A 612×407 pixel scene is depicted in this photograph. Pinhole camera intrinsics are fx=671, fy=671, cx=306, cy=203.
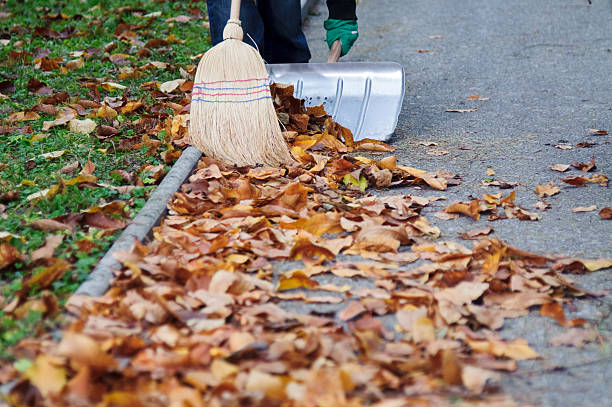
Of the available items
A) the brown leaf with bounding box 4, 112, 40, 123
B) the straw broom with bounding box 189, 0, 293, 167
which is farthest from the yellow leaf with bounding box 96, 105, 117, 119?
the straw broom with bounding box 189, 0, 293, 167

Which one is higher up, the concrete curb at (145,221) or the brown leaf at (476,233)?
the concrete curb at (145,221)

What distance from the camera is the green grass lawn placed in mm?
2078

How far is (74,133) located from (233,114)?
84 cm

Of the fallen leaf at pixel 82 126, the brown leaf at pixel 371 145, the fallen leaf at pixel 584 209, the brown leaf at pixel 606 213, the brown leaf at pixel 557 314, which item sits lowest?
the brown leaf at pixel 557 314

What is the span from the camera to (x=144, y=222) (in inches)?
93.0

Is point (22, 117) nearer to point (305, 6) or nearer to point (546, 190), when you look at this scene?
point (546, 190)

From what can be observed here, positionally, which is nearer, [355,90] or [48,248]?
[48,248]

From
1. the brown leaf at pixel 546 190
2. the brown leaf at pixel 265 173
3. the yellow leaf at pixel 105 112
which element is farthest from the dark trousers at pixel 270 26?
the brown leaf at pixel 546 190

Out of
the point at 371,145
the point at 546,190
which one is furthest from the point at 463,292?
the point at 371,145

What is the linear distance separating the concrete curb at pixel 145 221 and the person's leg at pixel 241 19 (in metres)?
1.06

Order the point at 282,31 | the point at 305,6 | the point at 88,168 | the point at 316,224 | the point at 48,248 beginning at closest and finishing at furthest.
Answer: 1. the point at 48,248
2. the point at 316,224
3. the point at 88,168
4. the point at 282,31
5. the point at 305,6

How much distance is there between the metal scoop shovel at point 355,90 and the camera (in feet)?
11.7

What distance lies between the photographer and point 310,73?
3715mm

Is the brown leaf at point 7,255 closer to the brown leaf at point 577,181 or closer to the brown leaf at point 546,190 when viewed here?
the brown leaf at point 546,190
